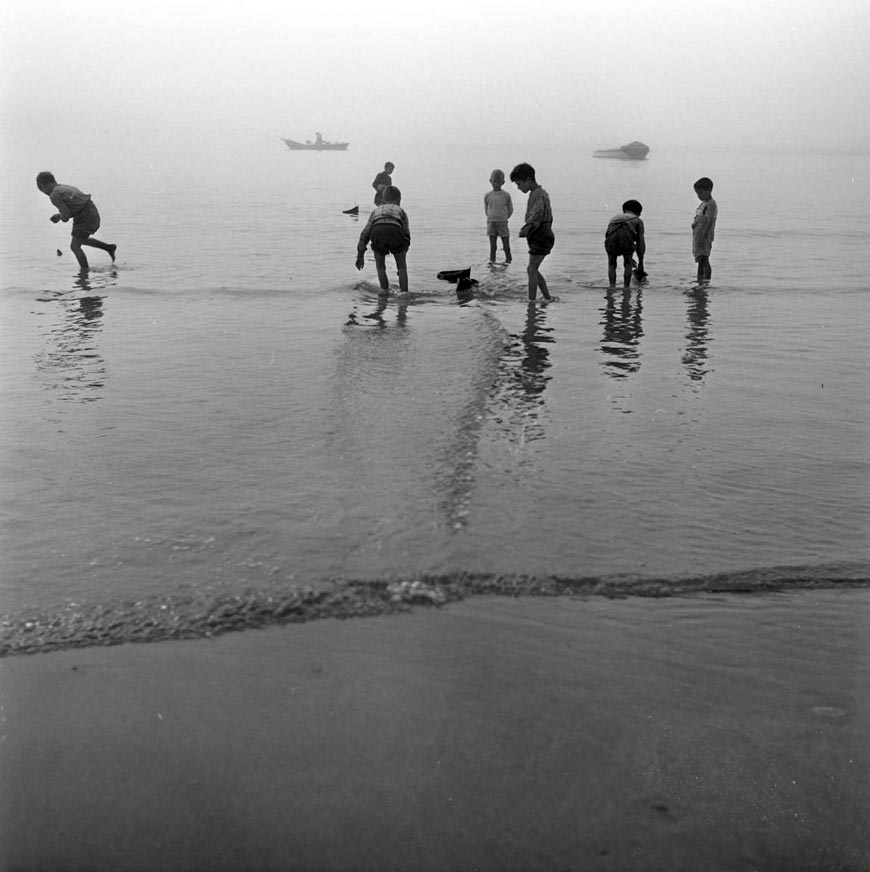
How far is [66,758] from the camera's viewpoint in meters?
2.86

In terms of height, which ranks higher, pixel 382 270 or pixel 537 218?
pixel 537 218

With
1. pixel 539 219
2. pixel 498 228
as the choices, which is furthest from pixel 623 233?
pixel 498 228

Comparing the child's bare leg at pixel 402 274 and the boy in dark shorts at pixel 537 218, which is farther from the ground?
the boy in dark shorts at pixel 537 218

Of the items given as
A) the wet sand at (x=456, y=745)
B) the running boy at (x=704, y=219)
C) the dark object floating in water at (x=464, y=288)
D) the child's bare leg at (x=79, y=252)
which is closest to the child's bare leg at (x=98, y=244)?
the child's bare leg at (x=79, y=252)

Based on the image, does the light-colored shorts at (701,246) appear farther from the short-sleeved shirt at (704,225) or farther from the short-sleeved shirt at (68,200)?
the short-sleeved shirt at (68,200)

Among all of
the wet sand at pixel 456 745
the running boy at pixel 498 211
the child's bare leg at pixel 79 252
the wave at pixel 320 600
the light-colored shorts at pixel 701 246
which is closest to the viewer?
the wet sand at pixel 456 745

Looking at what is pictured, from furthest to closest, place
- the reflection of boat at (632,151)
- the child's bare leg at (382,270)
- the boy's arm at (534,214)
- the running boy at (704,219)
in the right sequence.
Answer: the reflection of boat at (632,151) < the child's bare leg at (382,270) < the running boy at (704,219) < the boy's arm at (534,214)

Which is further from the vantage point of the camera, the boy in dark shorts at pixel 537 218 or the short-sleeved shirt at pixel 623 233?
the short-sleeved shirt at pixel 623 233

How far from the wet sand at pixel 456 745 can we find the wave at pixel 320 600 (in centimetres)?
11

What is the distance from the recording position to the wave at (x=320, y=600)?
144 inches

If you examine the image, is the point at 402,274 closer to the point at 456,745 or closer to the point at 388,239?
the point at 388,239

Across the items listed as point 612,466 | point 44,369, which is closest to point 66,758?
point 612,466

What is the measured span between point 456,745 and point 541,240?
9172 millimetres

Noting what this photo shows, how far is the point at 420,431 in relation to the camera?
6.50 metres
